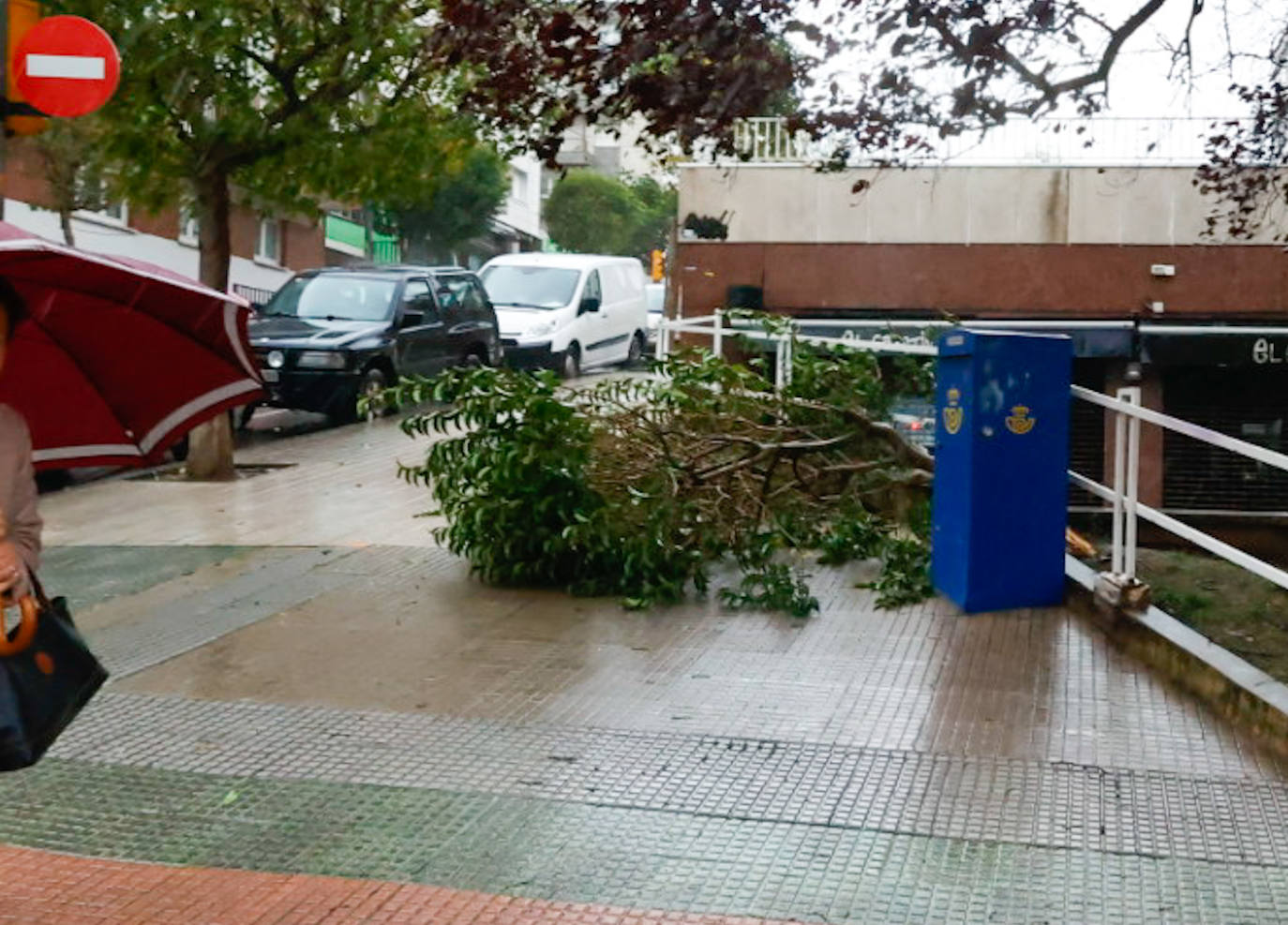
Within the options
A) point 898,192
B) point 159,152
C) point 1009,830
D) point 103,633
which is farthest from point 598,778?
point 898,192

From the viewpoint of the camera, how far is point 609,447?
9148 millimetres

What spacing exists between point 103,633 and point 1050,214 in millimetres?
15161

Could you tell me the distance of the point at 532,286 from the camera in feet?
80.6

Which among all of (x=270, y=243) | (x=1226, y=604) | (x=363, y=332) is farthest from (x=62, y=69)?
(x=270, y=243)

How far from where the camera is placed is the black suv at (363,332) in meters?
17.0

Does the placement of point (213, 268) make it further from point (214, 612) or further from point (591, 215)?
point (591, 215)

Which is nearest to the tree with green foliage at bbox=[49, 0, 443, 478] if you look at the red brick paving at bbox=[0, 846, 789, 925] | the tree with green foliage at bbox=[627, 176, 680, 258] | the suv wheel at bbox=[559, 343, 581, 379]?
the red brick paving at bbox=[0, 846, 789, 925]

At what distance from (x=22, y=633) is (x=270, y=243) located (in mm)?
34652

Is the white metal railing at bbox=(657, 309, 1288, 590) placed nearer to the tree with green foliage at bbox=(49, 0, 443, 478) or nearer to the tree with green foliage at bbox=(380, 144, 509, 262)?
the tree with green foliage at bbox=(49, 0, 443, 478)

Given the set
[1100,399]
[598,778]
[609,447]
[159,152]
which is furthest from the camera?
[159,152]

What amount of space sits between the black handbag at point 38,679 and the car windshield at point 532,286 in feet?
67.4

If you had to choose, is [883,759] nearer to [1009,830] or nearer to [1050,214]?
[1009,830]

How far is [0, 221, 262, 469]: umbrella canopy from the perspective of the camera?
4008 millimetres

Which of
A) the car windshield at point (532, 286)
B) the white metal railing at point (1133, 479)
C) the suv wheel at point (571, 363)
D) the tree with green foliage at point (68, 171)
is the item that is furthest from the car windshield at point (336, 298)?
the white metal railing at point (1133, 479)
